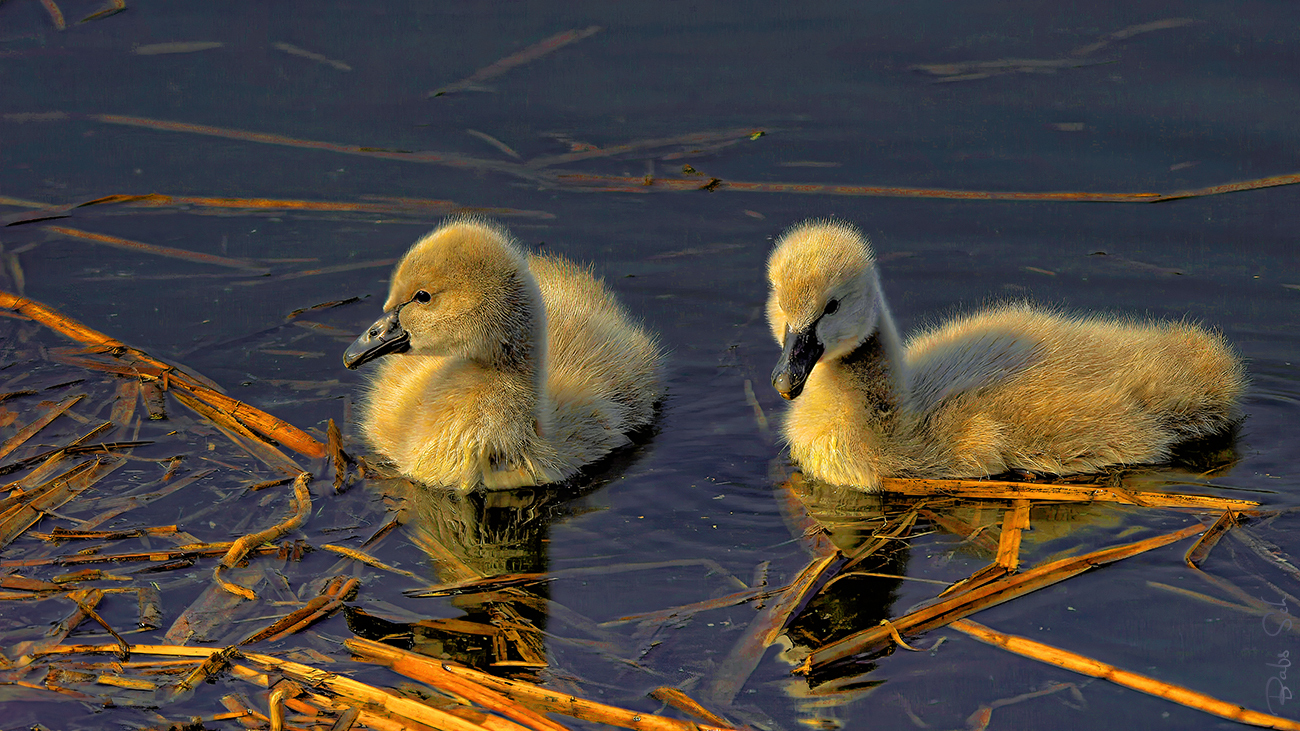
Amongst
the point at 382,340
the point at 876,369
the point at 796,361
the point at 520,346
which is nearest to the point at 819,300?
the point at 796,361

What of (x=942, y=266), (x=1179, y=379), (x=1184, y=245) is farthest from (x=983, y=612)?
(x=1184, y=245)

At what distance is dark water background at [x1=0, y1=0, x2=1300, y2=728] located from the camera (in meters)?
5.49

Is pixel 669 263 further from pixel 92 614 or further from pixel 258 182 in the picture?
pixel 92 614

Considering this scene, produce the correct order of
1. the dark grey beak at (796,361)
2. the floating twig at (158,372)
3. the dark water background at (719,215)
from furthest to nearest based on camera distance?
the floating twig at (158,372)
the dark grey beak at (796,361)
the dark water background at (719,215)

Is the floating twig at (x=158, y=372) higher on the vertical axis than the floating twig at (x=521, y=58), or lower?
lower

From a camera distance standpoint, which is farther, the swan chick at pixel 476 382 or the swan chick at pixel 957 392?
the swan chick at pixel 476 382

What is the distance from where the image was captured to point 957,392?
6.50 meters

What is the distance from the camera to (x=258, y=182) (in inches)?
360

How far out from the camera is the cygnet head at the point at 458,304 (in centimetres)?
636

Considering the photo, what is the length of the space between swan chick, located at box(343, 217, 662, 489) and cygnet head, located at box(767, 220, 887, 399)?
106 cm

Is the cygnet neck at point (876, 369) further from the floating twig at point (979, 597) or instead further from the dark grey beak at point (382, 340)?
the dark grey beak at point (382, 340)
